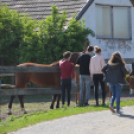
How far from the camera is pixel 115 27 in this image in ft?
57.3

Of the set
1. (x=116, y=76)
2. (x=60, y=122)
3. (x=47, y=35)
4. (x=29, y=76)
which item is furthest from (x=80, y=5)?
(x=60, y=122)

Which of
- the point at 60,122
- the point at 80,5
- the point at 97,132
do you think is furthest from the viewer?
the point at 80,5

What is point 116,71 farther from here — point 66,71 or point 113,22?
point 113,22

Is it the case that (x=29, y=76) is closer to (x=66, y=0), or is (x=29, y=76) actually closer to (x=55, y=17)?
(x=55, y=17)

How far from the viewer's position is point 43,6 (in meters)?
17.4

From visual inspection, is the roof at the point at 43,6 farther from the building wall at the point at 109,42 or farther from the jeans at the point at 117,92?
the jeans at the point at 117,92

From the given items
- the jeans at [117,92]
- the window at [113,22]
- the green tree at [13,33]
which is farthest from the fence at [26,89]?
the window at [113,22]

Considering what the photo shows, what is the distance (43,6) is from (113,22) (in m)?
3.71

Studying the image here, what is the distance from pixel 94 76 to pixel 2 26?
250 inches

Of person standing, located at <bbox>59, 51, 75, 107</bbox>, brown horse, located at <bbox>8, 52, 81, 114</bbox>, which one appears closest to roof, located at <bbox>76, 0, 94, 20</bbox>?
brown horse, located at <bbox>8, 52, 81, 114</bbox>

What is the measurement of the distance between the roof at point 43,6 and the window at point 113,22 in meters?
1.22

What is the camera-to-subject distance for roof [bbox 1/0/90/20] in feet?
54.2

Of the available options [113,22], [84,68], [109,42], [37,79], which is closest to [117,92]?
[84,68]

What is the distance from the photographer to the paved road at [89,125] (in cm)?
631
